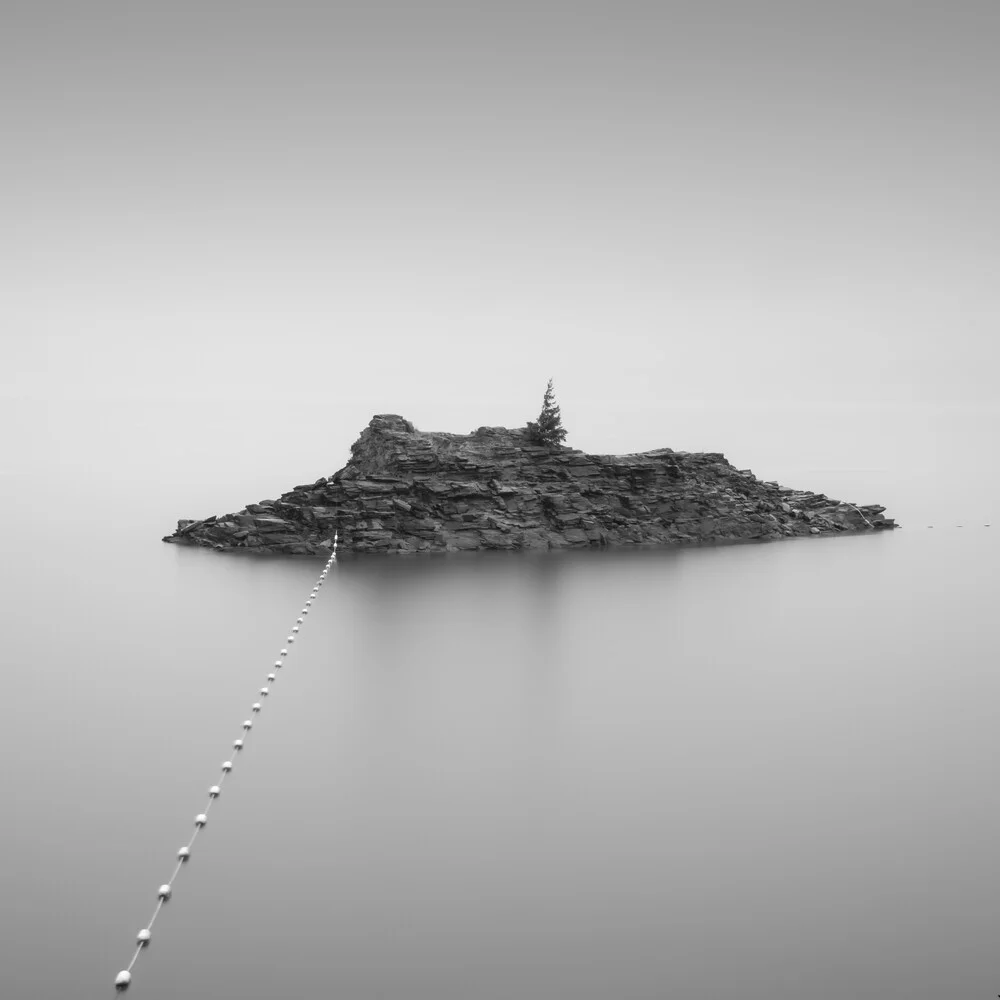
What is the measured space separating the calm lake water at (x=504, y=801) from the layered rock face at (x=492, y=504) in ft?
24.4

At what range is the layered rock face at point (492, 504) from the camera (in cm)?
2698

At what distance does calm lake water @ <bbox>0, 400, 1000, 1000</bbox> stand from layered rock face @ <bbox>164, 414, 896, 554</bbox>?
745cm

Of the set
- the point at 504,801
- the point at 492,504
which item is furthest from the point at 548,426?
the point at 504,801

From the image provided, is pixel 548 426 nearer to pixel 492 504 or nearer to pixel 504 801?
pixel 492 504

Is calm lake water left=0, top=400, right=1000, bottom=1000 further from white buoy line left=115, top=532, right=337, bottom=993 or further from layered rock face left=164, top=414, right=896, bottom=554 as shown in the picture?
layered rock face left=164, top=414, right=896, bottom=554

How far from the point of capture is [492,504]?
28.4 meters

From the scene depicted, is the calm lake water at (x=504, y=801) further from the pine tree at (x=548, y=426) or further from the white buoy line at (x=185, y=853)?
the pine tree at (x=548, y=426)

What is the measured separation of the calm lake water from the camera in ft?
21.9

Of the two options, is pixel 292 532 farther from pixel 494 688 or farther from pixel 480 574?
pixel 494 688

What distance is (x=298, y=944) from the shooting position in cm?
677

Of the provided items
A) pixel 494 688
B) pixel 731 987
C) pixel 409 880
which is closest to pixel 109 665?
pixel 494 688

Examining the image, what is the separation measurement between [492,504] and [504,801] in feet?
62.5

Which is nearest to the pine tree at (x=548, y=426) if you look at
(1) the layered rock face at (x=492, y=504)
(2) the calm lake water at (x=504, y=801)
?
(1) the layered rock face at (x=492, y=504)

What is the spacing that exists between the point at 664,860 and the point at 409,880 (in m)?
2.22
